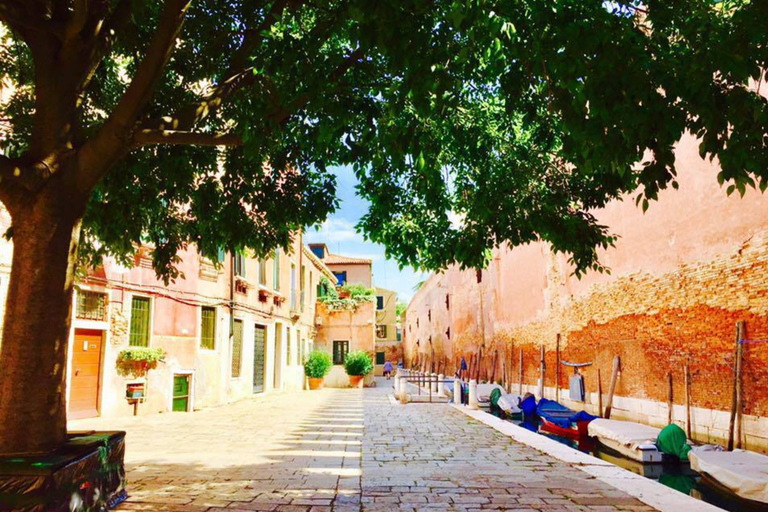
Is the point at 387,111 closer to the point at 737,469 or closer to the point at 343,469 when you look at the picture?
the point at 343,469

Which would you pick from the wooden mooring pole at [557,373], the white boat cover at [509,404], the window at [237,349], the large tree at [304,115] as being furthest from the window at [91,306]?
the wooden mooring pole at [557,373]

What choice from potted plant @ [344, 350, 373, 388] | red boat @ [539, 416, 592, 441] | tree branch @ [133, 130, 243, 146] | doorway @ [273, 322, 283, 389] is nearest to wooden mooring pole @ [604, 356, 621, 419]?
red boat @ [539, 416, 592, 441]

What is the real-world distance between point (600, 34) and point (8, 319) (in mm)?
4549

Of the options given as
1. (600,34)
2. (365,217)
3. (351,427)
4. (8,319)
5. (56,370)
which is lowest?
(351,427)

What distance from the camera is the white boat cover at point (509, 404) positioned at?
60.0ft

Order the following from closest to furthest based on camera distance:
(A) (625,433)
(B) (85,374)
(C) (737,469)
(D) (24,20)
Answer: (D) (24,20)
(C) (737,469)
(B) (85,374)
(A) (625,433)

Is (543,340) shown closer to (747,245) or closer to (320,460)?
(747,245)

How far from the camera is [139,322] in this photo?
12898 mm

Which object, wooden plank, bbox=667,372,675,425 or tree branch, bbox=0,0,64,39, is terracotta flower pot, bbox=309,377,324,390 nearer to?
wooden plank, bbox=667,372,675,425

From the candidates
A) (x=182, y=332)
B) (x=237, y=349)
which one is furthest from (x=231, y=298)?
(x=182, y=332)

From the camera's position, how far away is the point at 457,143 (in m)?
7.19

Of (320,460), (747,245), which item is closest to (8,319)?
(320,460)

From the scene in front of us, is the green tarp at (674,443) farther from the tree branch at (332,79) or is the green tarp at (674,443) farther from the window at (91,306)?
the window at (91,306)

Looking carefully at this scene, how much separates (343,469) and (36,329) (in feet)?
12.1
